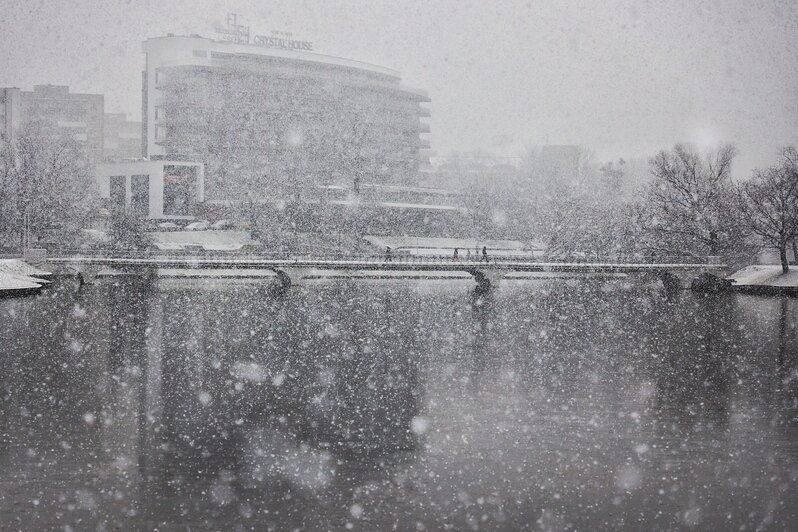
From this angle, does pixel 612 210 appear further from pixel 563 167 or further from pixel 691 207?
pixel 563 167

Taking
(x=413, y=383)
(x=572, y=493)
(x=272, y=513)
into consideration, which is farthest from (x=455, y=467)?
(x=413, y=383)

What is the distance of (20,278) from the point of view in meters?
47.4

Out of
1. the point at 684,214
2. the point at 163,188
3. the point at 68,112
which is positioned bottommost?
the point at 684,214

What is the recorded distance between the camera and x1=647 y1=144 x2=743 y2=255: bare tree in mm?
59531

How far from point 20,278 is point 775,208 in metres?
49.3

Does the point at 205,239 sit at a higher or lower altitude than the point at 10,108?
lower

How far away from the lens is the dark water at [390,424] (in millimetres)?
12719

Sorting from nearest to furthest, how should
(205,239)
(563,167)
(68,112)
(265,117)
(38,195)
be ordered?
(38,195), (205,239), (265,117), (563,167), (68,112)

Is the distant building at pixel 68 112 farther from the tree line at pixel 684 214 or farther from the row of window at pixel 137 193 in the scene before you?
the tree line at pixel 684 214

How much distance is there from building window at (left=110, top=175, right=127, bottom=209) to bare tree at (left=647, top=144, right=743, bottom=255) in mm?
57676

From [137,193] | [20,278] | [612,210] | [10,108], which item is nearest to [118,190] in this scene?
[137,193]

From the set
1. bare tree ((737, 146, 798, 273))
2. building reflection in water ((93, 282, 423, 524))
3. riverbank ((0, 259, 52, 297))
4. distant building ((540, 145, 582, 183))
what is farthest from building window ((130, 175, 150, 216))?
bare tree ((737, 146, 798, 273))

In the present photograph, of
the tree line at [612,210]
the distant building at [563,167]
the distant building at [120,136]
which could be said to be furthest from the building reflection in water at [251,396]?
the distant building at [120,136]

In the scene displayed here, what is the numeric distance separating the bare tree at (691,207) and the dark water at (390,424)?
23.6 m
